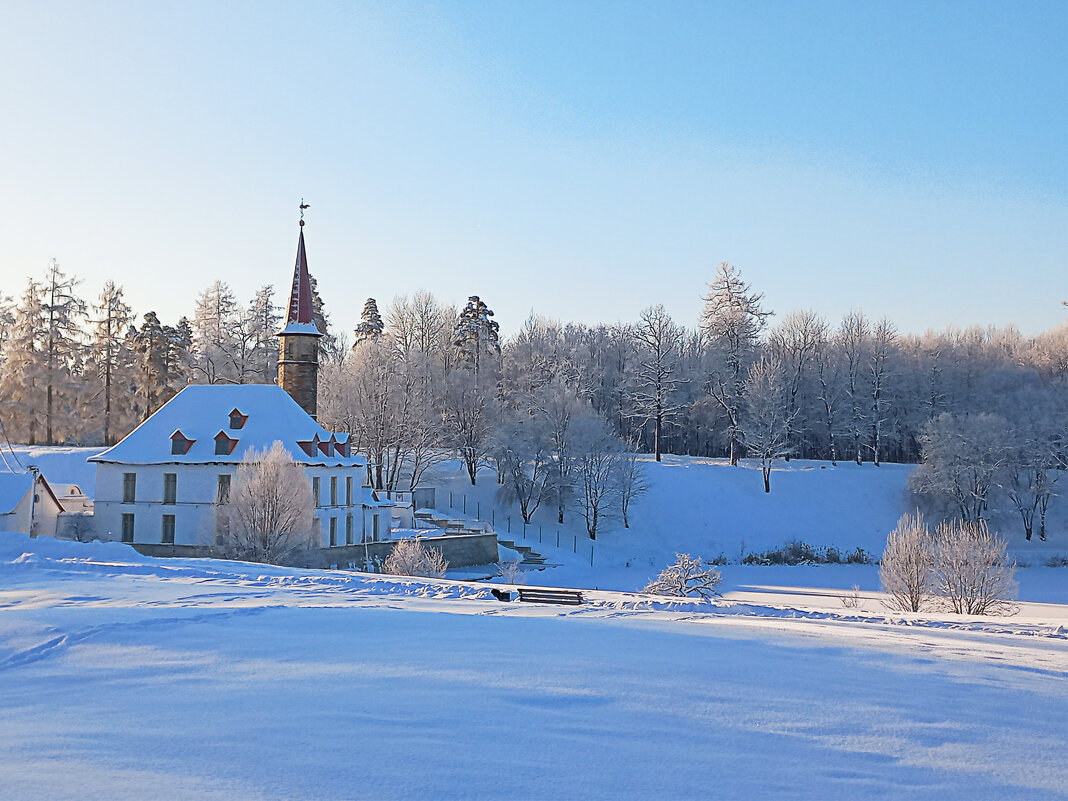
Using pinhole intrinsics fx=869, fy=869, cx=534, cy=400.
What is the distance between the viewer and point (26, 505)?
34.5 meters

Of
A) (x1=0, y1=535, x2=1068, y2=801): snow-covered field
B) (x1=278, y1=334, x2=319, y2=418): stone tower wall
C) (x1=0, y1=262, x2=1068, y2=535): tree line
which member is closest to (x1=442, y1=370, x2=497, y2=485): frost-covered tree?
(x1=0, y1=262, x2=1068, y2=535): tree line

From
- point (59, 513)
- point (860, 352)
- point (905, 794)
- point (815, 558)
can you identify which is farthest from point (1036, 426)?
point (905, 794)

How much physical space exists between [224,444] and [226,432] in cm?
77

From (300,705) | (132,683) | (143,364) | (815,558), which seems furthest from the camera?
(143,364)

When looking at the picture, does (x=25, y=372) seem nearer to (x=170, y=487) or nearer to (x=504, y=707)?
(x=170, y=487)

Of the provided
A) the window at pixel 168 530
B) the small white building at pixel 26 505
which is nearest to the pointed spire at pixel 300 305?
the window at pixel 168 530

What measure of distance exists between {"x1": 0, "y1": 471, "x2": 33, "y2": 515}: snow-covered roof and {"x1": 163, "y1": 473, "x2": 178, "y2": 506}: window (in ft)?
17.4

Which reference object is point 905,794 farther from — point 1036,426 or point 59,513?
point 1036,426

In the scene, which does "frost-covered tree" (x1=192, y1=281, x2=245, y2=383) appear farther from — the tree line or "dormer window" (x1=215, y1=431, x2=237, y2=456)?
"dormer window" (x1=215, y1=431, x2=237, y2=456)

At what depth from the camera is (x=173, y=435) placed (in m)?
39.1

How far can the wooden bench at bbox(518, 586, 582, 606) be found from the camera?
17141mm

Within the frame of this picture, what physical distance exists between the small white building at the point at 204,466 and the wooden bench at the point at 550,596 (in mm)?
20857

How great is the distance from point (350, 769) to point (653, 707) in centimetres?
281

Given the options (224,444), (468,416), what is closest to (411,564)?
(224,444)
